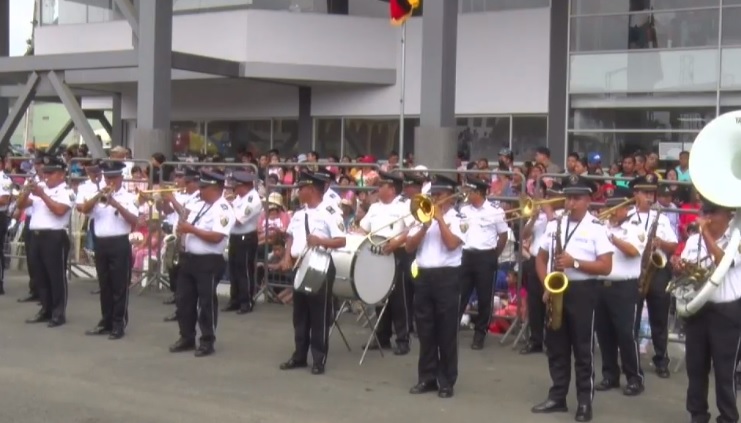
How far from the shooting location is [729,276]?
24.5ft

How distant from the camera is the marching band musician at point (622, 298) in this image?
888 centimetres

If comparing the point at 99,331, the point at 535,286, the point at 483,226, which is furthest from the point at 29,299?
the point at 535,286

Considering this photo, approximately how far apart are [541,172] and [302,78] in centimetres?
1010

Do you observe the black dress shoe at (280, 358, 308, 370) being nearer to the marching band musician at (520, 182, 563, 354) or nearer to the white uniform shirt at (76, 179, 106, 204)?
the marching band musician at (520, 182, 563, 354)

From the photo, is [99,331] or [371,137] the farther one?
[371,137]

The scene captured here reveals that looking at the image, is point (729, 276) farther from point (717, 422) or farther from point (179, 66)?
point (179, 66)

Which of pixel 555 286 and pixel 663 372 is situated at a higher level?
pixel 555 286

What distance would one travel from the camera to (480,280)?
11008 mm

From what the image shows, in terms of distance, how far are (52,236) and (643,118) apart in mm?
11710

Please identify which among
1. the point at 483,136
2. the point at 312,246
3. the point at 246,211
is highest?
the point at 483,136

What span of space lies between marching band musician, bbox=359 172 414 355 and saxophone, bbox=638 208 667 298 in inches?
93.5

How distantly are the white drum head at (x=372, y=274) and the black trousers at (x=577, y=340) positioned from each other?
2.16 meters

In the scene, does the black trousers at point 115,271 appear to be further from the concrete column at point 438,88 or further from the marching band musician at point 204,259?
the concrete column at point 438,88

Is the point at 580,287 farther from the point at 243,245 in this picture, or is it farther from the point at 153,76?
the point at 153,76
